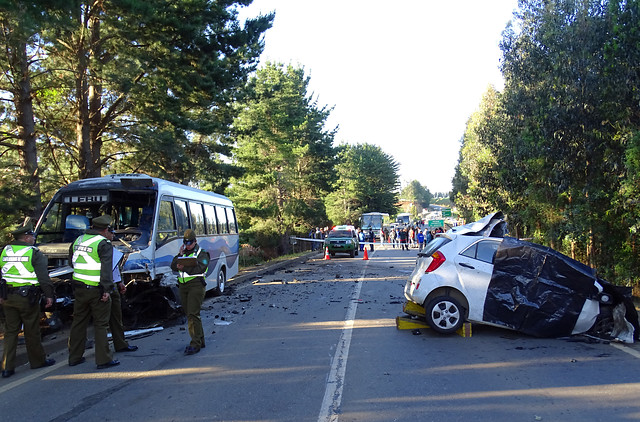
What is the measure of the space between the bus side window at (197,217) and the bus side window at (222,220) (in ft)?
5.20

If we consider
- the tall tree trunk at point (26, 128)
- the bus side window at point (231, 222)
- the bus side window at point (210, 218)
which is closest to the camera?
the tall tree trunk at point (26, 128)

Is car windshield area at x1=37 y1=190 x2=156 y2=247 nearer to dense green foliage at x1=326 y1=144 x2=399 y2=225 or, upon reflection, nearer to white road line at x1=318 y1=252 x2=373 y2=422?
white road line at x1=318 y1=252 x2=373 y2=422

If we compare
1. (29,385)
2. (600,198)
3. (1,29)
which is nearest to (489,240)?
(600,198)

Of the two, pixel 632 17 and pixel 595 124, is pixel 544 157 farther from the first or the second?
pixel 632 17

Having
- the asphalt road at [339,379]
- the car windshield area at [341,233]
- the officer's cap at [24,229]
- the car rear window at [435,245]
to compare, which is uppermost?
the officer's cap at [24,229]

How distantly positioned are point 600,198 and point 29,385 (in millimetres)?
10940

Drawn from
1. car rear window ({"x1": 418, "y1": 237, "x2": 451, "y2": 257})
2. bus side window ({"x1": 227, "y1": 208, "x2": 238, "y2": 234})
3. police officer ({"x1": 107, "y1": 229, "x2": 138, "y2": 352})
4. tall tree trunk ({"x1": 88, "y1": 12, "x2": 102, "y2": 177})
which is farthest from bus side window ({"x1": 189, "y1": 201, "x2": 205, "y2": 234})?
car rear window ({"x1": 418, "y1": 237, "x2": 451, "y2": 257})

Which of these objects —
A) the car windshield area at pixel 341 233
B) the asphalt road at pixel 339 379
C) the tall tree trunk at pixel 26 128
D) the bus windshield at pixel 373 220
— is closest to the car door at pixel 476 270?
the asphalt road at pixel 339 379

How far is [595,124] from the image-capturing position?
10.1 metres

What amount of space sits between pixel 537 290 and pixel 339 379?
145 inches

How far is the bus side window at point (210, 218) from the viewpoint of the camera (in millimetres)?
13172

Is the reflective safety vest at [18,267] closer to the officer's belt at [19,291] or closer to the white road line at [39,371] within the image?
the officer's belt at [19,291]

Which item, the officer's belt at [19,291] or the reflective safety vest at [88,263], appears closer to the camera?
the officer's belt at [19,291]

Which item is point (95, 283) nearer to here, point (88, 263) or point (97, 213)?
point (88, 263)
